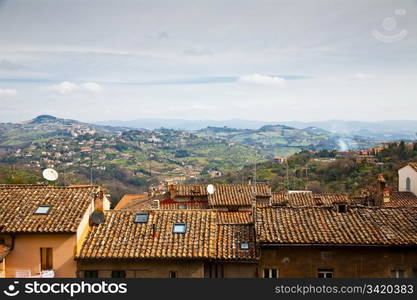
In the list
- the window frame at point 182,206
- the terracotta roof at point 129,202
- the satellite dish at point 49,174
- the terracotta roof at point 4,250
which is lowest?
the terracotta roof at point 129,202

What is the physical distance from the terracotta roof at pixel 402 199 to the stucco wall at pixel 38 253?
19250mm

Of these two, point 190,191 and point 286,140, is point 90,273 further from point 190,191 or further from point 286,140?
point 286,140

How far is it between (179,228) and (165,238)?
721 mm

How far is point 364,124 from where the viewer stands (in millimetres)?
113750

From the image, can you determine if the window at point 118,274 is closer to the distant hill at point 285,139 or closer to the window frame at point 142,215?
the window frame at point 142,215

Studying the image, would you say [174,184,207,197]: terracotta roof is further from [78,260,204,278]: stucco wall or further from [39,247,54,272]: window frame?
[39,247,54,272]: window frame

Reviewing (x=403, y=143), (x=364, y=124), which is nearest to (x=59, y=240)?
(x=403, y=143)

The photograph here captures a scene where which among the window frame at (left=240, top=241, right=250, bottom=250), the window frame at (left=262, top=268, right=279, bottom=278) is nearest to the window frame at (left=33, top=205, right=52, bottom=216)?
the window frame at (left=240, top=241, right=250, bottom=250)

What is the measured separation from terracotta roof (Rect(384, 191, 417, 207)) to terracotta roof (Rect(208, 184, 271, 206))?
868 centimetres

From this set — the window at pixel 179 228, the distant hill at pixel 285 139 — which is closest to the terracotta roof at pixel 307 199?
the window at pixel 179 228

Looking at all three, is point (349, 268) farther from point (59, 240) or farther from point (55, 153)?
point (55, 153)

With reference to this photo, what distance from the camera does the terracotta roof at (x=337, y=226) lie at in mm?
14766

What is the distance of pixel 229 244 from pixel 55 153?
300 feet

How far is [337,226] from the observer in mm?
15703
